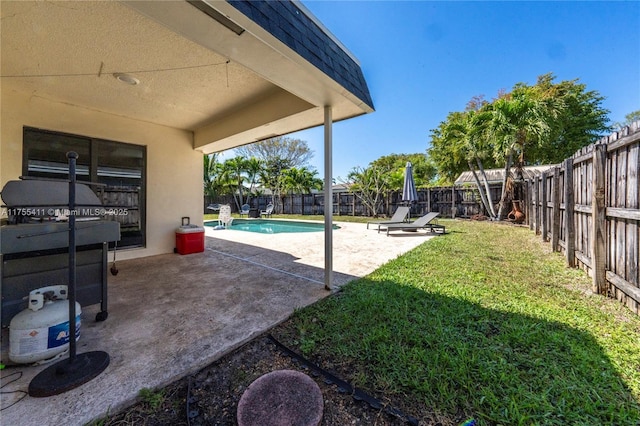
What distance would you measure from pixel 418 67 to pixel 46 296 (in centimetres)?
1292

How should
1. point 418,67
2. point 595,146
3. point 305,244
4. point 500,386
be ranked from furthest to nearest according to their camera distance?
point 418,67 → point 305,244 → point 595,146 → point 500,386

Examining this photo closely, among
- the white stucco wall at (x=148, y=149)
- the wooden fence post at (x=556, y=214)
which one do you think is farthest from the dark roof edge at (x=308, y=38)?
the wooden fence post at (x=556, y=214)

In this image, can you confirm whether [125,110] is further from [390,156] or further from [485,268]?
[390,156]

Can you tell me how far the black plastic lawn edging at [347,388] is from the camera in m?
1.44

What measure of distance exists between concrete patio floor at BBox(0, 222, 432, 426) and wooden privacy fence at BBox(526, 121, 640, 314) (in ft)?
9.98

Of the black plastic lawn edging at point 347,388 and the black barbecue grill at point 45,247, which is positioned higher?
the black barbecue grill at point 45,247

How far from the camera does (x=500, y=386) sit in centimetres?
164

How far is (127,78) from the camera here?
10.8 feet

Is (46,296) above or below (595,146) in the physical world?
below

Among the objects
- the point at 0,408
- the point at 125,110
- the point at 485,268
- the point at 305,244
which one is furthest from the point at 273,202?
the point at 0,408

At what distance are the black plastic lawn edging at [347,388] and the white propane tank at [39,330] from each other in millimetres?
1711

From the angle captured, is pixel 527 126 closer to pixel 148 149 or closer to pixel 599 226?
pixel 599 226

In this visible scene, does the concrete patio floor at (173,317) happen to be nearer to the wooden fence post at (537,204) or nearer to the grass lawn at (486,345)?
the grass lawn at (486,345)

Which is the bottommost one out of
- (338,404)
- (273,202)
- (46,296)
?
(338,404)
